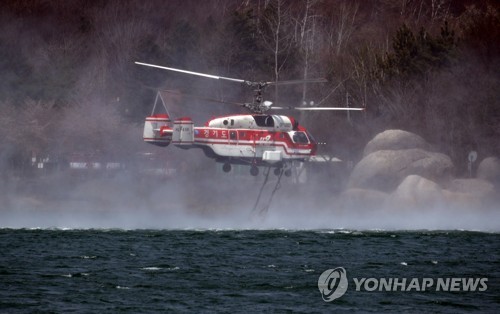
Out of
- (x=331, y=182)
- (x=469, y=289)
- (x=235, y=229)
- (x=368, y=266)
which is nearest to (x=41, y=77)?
(x=331, y=182)

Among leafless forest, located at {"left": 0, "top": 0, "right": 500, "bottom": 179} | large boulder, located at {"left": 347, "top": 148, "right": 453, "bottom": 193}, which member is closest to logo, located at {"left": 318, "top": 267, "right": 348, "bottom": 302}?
large boulder, located at {"left": 347, "top": 148, "right": 453, "bottom": 193}

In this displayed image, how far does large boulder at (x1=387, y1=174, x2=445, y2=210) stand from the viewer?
8525 centimetres

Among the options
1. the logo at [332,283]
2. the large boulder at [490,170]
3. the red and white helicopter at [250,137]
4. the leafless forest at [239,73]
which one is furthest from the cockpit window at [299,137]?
the leafless forest at [239,73]

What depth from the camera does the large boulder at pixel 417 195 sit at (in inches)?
3356

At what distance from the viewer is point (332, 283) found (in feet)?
170

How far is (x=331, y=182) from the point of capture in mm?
93875

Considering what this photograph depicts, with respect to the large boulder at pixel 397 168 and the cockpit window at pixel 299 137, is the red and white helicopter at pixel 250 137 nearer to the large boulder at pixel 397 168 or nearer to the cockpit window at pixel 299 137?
the cockpit window at pixel 299 137

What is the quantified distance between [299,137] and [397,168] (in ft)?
73.2

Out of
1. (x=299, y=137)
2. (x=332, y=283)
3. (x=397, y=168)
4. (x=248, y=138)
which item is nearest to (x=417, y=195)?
(x=397, y=168)

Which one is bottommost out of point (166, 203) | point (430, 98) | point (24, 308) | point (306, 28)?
point (24, 308)

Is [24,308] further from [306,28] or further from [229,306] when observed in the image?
[306,28]

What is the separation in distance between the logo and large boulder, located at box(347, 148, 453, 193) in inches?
1276

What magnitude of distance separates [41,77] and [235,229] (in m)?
34.6

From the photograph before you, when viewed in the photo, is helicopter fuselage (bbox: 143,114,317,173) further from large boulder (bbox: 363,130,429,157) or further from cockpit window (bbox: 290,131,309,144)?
large boulder (bbox: 363,130,429,157)
